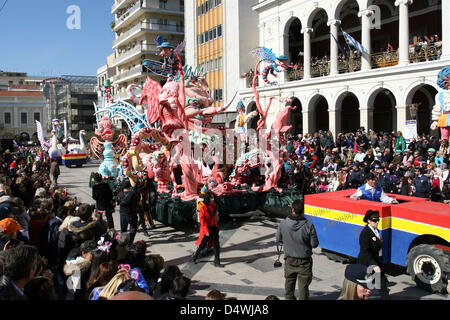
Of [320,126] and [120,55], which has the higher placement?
[120,55]

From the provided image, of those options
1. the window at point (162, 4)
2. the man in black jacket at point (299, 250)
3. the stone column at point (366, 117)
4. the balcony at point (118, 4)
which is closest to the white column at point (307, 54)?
the stone column at point (366, 117)

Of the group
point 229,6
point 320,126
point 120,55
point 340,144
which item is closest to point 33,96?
point 120,55

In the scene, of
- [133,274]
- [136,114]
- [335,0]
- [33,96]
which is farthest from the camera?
[33,96]

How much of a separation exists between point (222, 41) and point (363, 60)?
1397 centimetres

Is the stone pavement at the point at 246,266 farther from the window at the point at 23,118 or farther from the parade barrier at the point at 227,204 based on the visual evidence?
the window at the point at 23,118

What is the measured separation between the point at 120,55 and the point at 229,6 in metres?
26.4

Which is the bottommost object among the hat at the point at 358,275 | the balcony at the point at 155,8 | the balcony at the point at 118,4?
the hat at the point at 358,275

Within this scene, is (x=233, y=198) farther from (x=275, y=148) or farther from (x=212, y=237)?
(x=212, y=237)

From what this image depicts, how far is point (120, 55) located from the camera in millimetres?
54438

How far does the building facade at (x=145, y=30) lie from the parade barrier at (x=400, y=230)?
4104cm

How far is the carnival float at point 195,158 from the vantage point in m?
11.5

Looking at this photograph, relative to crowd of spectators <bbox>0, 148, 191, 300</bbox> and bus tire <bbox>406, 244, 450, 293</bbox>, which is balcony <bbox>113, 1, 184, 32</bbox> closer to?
crowd of spectators <bbox>0, 148, 191, 300</bbox>

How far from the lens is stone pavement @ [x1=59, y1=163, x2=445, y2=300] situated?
261 inches

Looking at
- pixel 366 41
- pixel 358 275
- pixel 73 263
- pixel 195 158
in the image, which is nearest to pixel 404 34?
pixel 366 41
